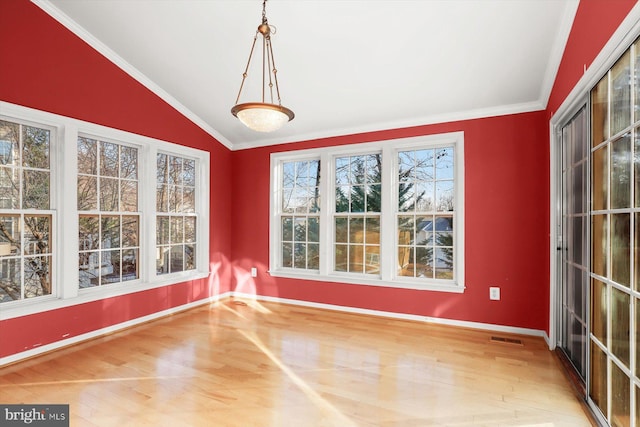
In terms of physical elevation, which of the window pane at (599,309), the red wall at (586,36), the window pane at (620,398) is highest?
the red wall at (586,36)

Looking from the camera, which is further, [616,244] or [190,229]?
[190,229]

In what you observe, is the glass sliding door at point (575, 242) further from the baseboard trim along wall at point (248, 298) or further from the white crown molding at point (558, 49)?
the baseboard trim along wall at point (248, 298)

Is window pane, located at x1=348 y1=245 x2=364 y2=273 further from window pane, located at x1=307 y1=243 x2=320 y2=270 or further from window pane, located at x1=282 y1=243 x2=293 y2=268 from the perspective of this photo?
window pane, located at x1=282 y1=243 x2=293 y2=268

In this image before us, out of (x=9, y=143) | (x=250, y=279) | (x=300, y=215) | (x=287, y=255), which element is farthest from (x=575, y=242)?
(x=9, y=143)

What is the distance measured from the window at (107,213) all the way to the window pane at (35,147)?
0.95 ft

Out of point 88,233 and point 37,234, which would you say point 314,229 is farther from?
point 37,234

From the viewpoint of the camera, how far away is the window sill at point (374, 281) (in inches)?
151

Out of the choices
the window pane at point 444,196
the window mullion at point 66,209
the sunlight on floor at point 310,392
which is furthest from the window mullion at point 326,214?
the window mullion at point 66,209

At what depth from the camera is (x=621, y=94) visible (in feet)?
5.74

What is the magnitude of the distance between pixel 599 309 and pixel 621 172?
2.81ft

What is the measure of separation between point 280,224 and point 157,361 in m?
2.54

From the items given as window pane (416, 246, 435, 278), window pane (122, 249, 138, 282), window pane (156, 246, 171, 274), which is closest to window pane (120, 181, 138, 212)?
window pane (122, 249, 138, 282)

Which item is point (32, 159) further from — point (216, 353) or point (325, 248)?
point (325, 248)

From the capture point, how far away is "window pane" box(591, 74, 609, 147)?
76.2 inches
